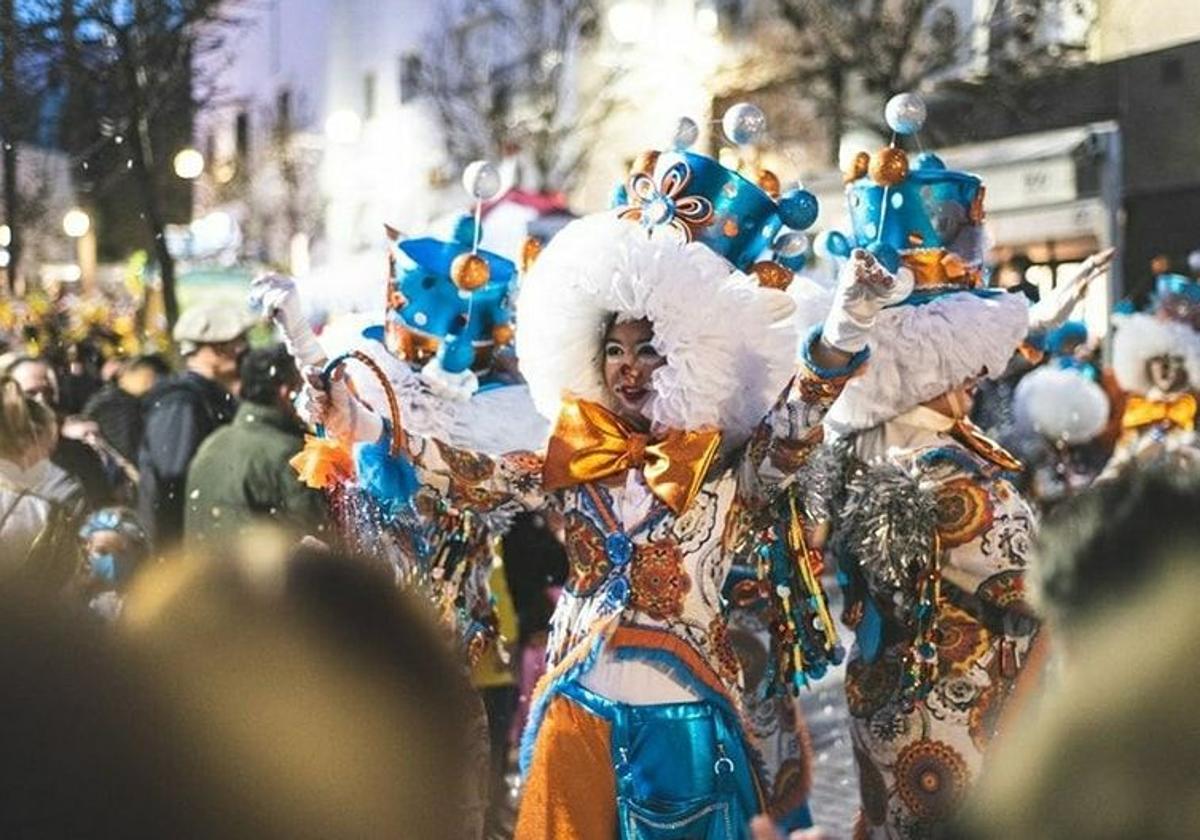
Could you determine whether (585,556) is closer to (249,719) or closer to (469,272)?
(469,272)

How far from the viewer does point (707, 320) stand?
3482 mm

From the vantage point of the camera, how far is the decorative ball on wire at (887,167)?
12.4 feet

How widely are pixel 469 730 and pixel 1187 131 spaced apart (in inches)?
624

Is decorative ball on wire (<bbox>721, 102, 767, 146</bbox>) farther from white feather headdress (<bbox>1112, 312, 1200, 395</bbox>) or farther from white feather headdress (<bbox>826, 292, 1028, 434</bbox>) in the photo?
white feather headdress (<bbox>1112, 312, 1200, 395</bbox>)

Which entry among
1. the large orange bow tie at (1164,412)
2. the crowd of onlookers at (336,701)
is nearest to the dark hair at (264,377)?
the large orange bow tie at (1164,412)

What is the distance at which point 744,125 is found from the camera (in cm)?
405

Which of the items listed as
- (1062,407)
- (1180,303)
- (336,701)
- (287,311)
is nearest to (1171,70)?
(1180,303)

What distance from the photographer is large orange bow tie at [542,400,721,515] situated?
3.45m

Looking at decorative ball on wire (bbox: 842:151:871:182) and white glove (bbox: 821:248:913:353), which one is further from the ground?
decorative ball on wire (bbox: 842:151:871:182)

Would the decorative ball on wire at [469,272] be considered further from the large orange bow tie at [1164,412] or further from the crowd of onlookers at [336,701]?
the large orange bow tie at [1164,412]

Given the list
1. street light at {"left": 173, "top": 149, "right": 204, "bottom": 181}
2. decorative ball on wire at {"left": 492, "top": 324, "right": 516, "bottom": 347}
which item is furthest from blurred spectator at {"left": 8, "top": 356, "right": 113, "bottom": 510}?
street light at {"left": 173, "top": 149, "right": 204, "bottom": 181}

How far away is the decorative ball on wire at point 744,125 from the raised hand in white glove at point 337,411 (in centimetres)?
121

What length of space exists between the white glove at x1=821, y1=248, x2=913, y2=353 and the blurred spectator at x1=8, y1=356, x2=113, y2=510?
2931mm

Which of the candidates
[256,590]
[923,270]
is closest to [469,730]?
[256,590]
